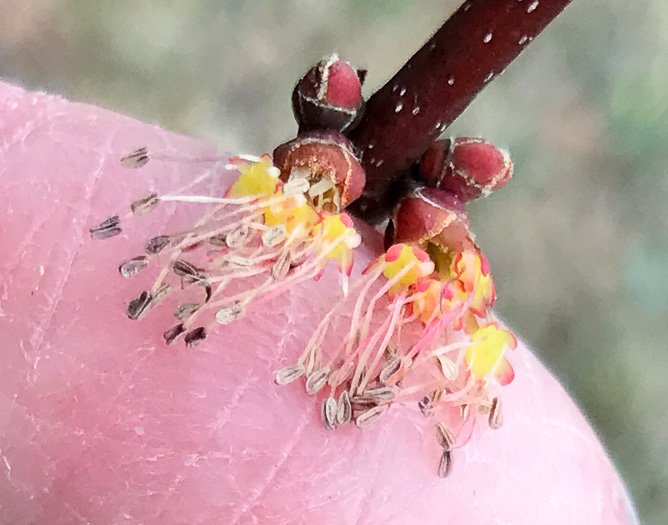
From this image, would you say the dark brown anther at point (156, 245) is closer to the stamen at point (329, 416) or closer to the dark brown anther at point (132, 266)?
the dark brown anther at point (132, 266)

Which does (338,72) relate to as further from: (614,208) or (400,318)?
(614,208)

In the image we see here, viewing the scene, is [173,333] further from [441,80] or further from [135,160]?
[441,80]

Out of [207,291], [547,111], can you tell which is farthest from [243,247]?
[547,111]

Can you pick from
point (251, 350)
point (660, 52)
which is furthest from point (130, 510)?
point (660, 52)

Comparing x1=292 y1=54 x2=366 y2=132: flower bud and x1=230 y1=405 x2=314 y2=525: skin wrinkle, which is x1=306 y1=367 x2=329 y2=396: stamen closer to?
x1=230 y1=405 x2=314 y2=525: skin wrinkle

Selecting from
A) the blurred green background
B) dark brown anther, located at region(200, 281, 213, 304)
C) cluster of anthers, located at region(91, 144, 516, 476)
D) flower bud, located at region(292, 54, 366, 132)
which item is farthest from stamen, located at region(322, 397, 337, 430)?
the blurred green background

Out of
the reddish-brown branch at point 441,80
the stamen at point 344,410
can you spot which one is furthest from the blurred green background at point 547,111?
the stamen at point 344,410

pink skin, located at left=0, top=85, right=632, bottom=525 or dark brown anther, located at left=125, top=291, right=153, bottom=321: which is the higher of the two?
dark brown anther, located at left=125, top=291, right=153, bottom=321
